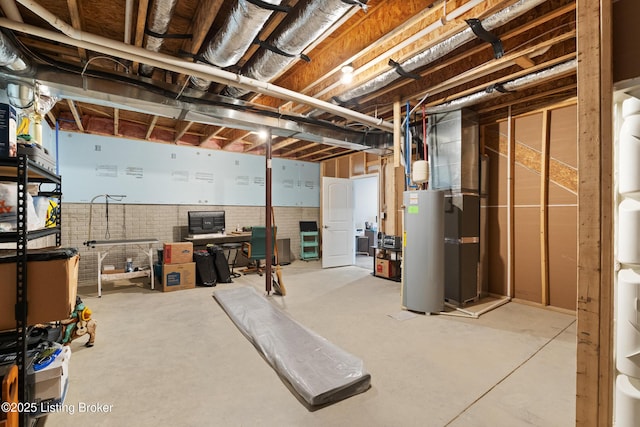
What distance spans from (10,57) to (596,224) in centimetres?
384

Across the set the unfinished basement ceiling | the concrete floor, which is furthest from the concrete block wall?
the unfinished basement ceiling

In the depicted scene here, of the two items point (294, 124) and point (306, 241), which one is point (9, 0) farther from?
point (306, 241)

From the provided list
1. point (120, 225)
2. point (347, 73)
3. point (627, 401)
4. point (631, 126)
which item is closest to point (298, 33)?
point (347, 73)

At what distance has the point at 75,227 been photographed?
16.2 ft

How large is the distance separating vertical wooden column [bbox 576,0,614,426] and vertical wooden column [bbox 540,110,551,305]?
3.31 meters

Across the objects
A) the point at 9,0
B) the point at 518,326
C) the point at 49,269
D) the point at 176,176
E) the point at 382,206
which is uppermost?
the point at 9,0

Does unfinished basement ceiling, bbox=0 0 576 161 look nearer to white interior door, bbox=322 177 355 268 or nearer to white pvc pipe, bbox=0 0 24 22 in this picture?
white pvc pipe, bbox=0 0 24 22

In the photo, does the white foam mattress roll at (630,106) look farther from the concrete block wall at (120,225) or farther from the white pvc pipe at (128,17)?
the concrete block wall at (120,225)

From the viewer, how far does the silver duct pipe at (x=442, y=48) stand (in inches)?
79.0

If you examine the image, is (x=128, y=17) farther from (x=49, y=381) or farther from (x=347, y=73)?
(x=49, y=381)

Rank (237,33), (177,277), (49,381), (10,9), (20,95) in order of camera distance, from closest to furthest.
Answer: (49,381)
(10,9)
(237,33)
(20,95)
(177,277)

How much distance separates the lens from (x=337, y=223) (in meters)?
6.56

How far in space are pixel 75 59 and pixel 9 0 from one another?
1149mm

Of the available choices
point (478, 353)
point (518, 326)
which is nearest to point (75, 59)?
point (478, 353)
